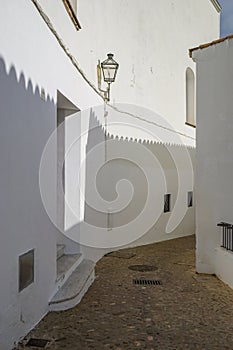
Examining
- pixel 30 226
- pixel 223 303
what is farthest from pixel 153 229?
pixel 30 226

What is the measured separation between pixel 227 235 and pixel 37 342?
13.3ft

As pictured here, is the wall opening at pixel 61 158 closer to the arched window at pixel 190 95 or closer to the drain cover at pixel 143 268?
the drain cover at pixel 143 268

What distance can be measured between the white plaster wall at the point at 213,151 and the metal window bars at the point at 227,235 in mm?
106

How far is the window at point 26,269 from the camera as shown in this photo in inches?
150

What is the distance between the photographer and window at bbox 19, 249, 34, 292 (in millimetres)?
3804

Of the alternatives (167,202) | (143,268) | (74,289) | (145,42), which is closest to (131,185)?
(167,202)

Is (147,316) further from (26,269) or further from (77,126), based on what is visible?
(77,126)

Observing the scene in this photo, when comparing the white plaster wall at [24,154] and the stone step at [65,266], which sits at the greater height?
the white plaster wall at [24,154]

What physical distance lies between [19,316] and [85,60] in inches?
194

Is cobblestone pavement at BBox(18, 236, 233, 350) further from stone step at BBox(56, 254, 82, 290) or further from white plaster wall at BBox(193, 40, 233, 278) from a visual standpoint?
white plaster wall at BBox(193, 40, 233, 278)

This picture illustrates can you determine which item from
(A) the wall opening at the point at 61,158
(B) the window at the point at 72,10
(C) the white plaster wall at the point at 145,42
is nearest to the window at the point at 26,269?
(A) the wall opening at the point at 61,158

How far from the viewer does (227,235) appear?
684 cm

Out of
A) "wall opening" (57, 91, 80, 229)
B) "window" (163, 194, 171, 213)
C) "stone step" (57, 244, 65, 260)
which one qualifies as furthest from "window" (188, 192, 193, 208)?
"wall opening" (57, 91, 80, 229)

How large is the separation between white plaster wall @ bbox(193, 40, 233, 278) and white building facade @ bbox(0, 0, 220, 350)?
2.10 m
